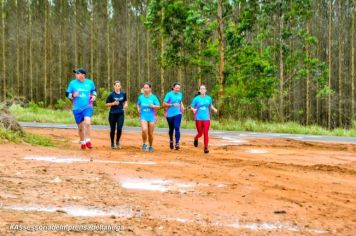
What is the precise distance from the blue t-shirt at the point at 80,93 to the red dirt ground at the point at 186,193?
5.90ft

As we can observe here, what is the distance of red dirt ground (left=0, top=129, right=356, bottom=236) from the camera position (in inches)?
212

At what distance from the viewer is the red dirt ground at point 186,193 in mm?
5379

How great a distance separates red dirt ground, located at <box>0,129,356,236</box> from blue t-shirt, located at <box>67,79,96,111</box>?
5.90 ft

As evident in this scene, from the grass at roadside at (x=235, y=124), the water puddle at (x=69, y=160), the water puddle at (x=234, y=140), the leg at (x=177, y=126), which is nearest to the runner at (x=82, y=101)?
the leg at (x=177, y=126)

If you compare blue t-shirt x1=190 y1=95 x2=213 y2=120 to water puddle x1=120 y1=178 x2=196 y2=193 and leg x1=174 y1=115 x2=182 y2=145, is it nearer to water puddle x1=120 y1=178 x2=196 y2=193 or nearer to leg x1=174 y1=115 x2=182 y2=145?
leg x1=174 y1=115 x2=182 y2=145

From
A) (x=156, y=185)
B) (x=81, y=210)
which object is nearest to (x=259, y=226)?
(x=81, y=210)

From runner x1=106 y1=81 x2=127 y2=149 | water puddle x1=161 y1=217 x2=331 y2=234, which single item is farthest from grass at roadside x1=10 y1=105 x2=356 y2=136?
water puddle x1=161 y1=217 x2=331 y2=234

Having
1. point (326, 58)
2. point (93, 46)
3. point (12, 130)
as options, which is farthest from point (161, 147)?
point (93, 46)

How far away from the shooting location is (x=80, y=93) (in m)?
13.1

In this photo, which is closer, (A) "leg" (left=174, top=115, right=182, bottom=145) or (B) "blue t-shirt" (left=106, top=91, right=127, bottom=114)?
(B) "blue t-shirt" (left=106, top=91, right=127, bottom=114)

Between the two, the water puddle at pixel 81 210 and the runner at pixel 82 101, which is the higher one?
the runner at pixel 82 101

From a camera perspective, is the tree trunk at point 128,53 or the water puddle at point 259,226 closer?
the water puddle at point 259,226

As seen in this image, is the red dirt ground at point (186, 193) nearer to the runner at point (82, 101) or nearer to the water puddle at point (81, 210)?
the water puddle at point (81, 210)

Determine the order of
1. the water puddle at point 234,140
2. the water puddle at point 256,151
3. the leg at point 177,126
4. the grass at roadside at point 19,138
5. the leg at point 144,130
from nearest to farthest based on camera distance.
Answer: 1. the grass at roadside at point 19,138
2. the water puddle at point 256,151
3. the leg at point 144,130
4. the leg at point 177,126
5. the water puddle at point 234,140
